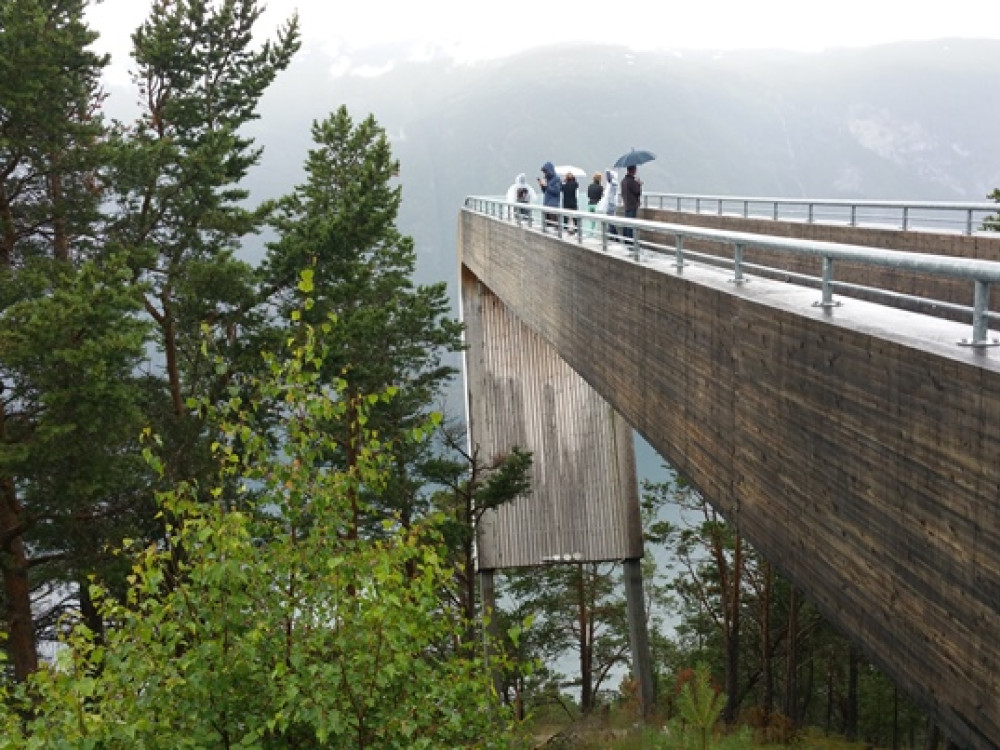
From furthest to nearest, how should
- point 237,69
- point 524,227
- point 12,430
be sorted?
point 237,69, point 524,227, point 12,430

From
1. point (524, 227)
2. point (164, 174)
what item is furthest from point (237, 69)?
point (524, 227)

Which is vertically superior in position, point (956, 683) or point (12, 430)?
point (956, 683)

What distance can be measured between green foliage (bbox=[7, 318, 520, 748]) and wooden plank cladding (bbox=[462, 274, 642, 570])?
16682 mm

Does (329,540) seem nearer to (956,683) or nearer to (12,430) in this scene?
(956,683)

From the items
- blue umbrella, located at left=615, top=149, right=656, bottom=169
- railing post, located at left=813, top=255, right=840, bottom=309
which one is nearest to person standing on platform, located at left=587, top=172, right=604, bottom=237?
blue umbrella, located at left=615, top=149, right=656, bottom=169

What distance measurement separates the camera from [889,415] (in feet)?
15.9

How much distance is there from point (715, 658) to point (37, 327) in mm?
26447

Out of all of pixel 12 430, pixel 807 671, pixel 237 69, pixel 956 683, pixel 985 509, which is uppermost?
pixel 237 69

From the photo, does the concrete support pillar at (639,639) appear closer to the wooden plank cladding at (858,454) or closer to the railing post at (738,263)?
the wooden plank cladding at (858,454)

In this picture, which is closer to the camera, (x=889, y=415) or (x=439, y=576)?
(x=889, y=415)

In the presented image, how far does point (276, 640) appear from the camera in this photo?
591 centimetres

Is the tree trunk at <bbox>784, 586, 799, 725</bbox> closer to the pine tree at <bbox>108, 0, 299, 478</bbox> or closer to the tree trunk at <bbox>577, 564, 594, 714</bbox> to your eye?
the tree trunk at <bbox>577, 564, 594, 714</bbox>

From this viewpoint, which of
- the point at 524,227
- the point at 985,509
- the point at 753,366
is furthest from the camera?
the point at 524,227

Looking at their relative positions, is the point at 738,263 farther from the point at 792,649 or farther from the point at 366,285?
the point at 792,649
